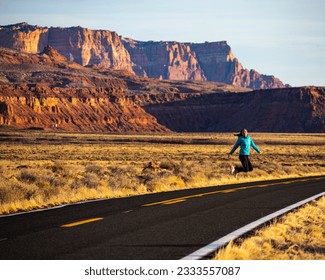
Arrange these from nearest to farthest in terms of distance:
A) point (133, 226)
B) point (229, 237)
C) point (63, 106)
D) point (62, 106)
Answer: point (229, 237), point (133, 226), point (62, 106), point (63, 106)

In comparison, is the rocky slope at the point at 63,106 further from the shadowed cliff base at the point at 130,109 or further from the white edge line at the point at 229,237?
the white edge line at the point at 229,237

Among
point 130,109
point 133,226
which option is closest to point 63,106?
point 130,109

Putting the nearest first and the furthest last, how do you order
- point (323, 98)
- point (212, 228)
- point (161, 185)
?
1. point (212, 228)
2. point (161, 185)
3. point (323, 98)

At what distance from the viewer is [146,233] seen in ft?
32.6

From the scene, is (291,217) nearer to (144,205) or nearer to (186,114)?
(144,205)

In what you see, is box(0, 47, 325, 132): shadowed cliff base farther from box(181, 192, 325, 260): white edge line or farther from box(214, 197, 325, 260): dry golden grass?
box(214, 197, 325, 260): dry golden grass

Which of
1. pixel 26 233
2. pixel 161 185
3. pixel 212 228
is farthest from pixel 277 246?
pixel 161 185

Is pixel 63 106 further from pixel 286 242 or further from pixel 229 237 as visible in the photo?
pixel 286 242

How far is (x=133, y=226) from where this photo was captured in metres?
10.7

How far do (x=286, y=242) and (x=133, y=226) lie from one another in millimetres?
2560

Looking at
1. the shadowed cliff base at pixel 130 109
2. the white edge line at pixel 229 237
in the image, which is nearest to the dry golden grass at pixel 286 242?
the white edge line at pixel 229 237

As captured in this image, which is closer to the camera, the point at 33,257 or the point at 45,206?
the point at 33,257
